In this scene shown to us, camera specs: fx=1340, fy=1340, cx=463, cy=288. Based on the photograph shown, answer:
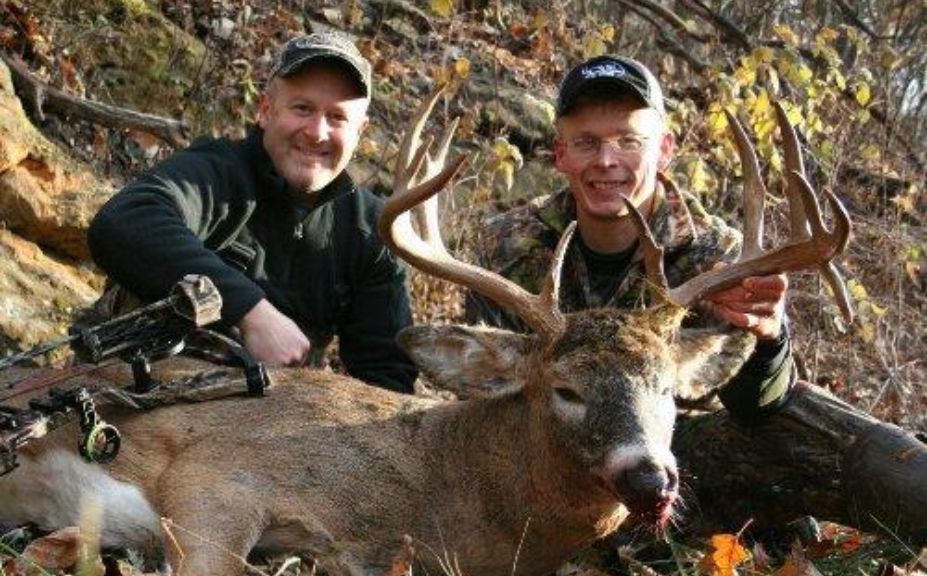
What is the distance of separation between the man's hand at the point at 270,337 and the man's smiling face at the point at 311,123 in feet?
3.01

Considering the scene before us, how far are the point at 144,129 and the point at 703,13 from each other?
4972 mm

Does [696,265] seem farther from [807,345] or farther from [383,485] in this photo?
[807,345]

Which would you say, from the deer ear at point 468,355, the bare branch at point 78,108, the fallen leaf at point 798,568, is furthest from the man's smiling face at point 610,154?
the bare branch at point 78,108

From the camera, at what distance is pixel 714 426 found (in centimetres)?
593

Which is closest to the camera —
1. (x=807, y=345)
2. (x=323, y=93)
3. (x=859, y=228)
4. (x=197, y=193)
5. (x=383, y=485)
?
(x=383, y=485)

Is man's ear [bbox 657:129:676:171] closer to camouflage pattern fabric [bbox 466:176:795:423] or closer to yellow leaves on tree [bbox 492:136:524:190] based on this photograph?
camouflage pattern fabric [bbox 466:176:795:423]

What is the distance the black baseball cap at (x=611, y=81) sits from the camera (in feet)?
19.5

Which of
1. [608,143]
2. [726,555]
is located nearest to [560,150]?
[608,143]

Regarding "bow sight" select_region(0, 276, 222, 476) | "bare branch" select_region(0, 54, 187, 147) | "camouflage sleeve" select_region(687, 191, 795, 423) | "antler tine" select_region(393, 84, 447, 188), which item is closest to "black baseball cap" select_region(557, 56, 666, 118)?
"camouflage sleeve" select_region(687, 191, 795, 423)

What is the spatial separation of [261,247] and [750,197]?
2220mm

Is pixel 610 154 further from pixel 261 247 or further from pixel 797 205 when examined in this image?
pixel 261 247

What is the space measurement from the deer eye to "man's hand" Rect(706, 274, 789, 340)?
2.34ft

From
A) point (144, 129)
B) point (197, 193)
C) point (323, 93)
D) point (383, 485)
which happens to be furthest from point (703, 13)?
point (383, 485)

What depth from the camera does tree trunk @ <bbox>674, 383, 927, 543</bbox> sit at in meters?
5.30
